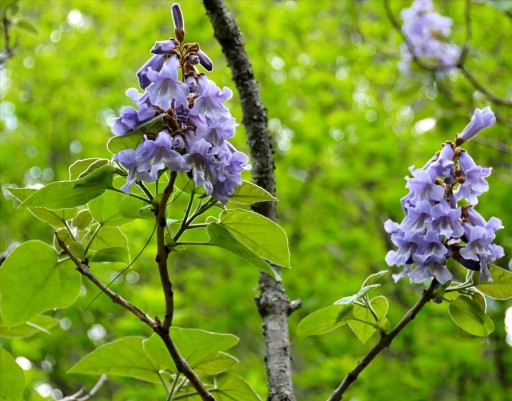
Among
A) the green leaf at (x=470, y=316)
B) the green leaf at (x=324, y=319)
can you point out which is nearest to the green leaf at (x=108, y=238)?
the green leaf at (x=324, y=319)

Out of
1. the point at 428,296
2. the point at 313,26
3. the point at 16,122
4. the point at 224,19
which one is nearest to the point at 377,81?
the point at 313,26

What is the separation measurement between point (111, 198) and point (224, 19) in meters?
0.50

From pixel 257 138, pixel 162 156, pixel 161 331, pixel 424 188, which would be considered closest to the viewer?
pixel 162 156

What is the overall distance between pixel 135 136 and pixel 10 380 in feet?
2.29

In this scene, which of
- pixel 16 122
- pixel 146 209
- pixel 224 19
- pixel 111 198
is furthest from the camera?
pixel 16 122

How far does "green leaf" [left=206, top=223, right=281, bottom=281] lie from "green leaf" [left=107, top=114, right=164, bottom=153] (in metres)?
0.19

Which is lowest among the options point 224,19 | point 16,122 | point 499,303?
point 224,19

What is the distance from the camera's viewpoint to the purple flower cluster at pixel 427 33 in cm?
412

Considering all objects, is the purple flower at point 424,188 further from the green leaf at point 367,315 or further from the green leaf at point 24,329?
the green leaf at point 24,329

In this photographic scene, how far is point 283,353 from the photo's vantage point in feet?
4.34

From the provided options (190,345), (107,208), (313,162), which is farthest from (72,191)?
(313,162)

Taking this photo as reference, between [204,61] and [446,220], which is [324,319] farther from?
[204,61]

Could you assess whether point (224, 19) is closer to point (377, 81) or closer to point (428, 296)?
point (428, 296)

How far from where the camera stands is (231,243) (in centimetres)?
107
